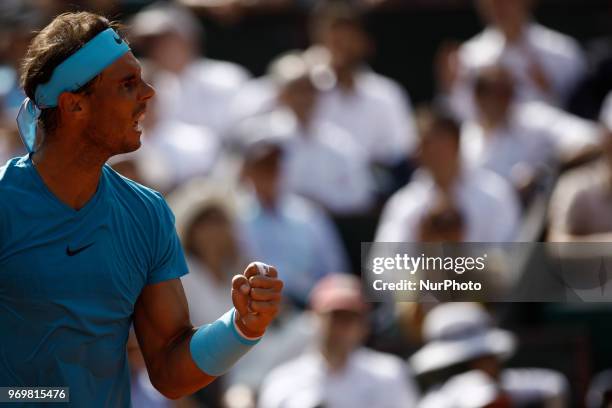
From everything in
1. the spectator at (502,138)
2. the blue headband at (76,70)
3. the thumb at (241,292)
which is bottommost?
the spectator at (502,138)

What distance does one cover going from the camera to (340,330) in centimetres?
554

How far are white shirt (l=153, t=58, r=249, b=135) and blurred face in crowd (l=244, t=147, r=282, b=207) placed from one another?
139 centimetres

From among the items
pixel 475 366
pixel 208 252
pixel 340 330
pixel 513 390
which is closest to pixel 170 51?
pixel 208 252

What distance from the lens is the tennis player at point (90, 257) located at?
9.02 feet

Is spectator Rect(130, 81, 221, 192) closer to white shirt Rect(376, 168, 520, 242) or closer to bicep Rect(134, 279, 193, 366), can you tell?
white shirt Rect(376, 168, 520, 242)

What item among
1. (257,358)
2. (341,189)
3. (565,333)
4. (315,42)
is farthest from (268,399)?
(315,42)

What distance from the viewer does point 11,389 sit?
2746mm

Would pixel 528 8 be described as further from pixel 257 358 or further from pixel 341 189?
pixel 257 358

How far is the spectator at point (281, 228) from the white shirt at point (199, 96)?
1.31 meters

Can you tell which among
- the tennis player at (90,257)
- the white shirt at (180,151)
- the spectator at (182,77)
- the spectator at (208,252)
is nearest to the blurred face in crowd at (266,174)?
the spectator at (208,252)

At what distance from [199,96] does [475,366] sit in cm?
340

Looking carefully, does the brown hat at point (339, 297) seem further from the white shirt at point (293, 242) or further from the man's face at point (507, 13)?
the man's face at point (507, 13)

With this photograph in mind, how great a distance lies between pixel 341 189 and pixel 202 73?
5.09ft

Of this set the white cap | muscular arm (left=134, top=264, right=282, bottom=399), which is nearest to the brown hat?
the white cap
